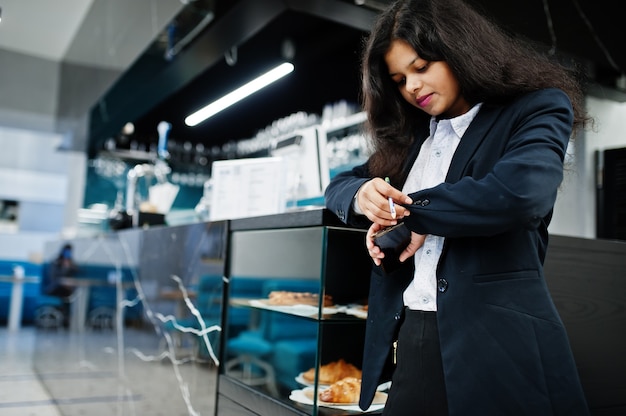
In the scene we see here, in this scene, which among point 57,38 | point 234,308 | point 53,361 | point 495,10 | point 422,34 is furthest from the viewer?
point 57,38

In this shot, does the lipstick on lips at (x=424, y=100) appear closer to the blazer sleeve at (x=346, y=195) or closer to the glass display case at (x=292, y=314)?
the blazer sleeve at (x=346, y=195)

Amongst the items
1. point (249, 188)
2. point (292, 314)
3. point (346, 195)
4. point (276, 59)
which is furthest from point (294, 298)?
point (276, 59)

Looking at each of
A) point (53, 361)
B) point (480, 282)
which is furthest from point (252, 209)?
point (53, 361)

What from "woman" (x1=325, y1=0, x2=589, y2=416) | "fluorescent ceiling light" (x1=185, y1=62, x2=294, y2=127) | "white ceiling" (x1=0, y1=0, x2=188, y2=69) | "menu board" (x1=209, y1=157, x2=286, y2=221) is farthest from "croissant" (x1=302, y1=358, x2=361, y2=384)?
"white ceiling" (x1=0, y1=0, x2=188, y2=69)

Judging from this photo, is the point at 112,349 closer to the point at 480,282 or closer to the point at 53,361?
the point at 53,361

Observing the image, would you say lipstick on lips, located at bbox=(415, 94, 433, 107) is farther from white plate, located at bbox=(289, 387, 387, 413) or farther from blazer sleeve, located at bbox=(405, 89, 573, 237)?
white plate, located at bbox=(289, 387, 387, 413)

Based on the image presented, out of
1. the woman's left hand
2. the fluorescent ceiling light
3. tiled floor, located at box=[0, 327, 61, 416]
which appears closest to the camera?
the woman's left hand

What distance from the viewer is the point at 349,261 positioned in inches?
62.9

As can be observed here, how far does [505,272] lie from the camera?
0.97 metres

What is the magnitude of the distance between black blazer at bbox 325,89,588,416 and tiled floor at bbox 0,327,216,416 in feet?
4.20

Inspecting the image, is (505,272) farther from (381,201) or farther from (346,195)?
(346,195)

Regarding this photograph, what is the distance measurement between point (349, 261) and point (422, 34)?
0.72 metres

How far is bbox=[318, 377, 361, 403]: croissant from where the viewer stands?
4.86 ft

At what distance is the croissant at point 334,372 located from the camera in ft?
4.96
